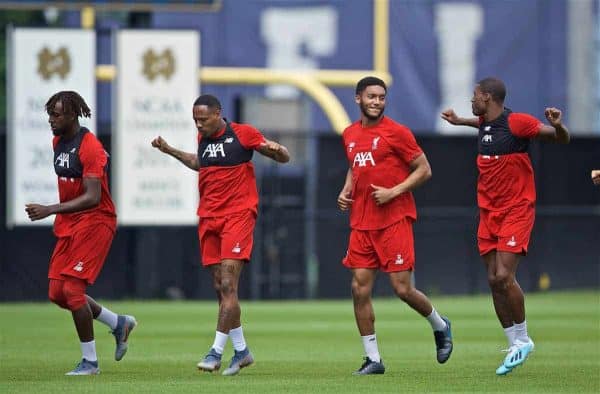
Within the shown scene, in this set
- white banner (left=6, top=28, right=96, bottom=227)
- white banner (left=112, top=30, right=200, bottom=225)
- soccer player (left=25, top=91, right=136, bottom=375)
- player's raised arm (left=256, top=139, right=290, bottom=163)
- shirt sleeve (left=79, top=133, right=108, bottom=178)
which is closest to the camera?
shirt sleeve (left=79, top=133, right=108, bottom=178)

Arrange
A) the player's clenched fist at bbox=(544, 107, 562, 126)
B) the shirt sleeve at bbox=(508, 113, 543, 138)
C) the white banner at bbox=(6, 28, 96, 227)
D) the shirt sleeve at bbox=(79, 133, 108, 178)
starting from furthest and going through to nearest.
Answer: the white banner at bbox=(6, 28, 96, 227), the shirt sleeve at bbox=(508, 113, 543, 138), the shirt sleeve at bbox=(79, 133, 108, 178), the player's clenched fist at bbox=(544, 107, 562, 126)

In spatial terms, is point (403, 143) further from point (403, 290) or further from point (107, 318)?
point (107, 318)

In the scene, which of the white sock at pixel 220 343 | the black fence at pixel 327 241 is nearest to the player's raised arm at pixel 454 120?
the white sock at pixel 220 343

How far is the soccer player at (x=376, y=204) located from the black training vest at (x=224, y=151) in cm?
84

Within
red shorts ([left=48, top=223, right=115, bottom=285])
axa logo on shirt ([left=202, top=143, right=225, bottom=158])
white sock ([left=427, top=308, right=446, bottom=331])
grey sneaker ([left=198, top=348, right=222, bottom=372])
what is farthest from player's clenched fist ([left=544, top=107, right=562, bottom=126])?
red shorts ([left=48, top=223, right=115, bottom=285])

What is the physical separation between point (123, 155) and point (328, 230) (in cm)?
367

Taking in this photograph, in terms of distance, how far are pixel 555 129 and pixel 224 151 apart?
8.49 ft

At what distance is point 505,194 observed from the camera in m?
13.6

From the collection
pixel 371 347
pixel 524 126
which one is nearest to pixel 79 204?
pixel 371 347

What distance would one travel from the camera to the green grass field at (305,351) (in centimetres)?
1253

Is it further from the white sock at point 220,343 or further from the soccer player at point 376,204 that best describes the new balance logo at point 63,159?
the soccer player at point 376,204

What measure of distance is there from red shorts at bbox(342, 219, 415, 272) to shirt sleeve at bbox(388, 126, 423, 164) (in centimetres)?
51

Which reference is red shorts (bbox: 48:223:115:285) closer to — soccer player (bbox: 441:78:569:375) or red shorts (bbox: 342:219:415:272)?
red shorts (bbox: 342:219:415:272)

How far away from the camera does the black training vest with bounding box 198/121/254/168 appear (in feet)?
44.8
